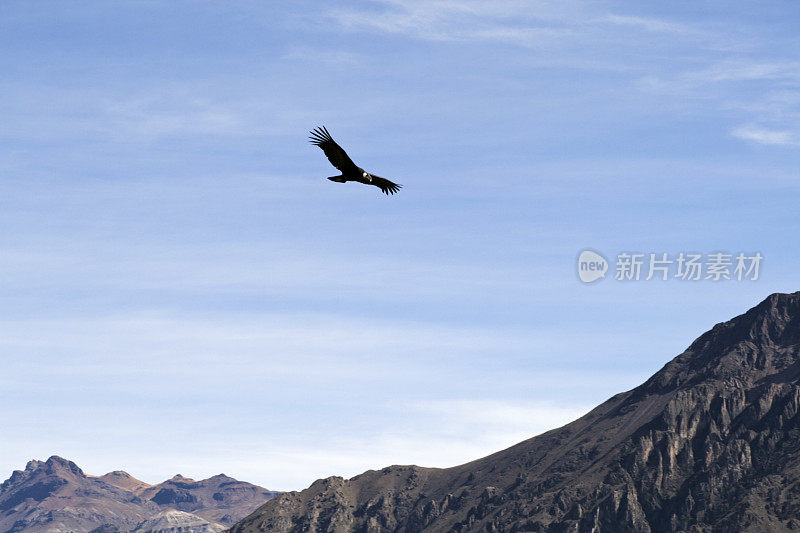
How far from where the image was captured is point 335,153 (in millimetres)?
Answer: 62625

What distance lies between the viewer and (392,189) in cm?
6581

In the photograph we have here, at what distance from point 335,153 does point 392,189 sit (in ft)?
16.6
